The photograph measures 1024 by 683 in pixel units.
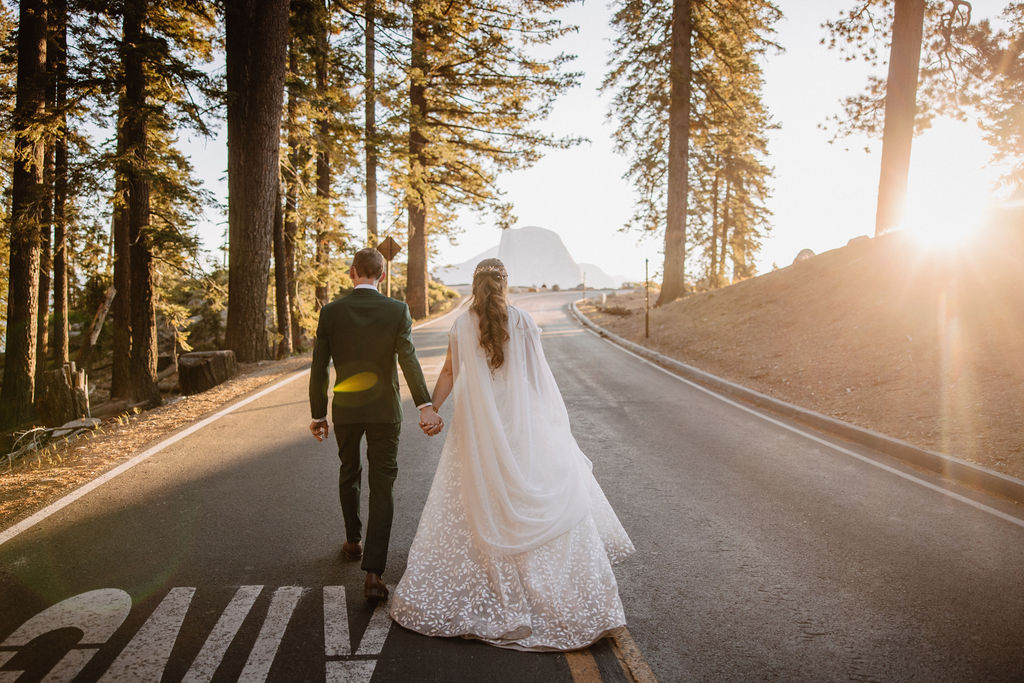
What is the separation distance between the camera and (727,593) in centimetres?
389

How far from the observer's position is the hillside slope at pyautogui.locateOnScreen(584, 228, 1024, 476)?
27.0 ft

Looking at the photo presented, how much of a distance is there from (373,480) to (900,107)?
59.2 feet

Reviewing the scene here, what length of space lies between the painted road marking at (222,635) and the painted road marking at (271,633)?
0.13 metres

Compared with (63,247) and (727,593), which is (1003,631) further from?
(63,247)

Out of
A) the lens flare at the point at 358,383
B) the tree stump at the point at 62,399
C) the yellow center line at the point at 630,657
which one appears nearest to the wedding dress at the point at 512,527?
the yellow center line at the point at 630,657

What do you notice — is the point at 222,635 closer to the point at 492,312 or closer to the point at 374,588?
the point at 374,588

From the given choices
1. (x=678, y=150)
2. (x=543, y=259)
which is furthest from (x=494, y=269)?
(x=543, y=259)

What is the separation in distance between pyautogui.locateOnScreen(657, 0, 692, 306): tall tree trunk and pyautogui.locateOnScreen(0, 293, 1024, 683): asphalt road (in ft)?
57.6

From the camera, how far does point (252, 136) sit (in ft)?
42.9

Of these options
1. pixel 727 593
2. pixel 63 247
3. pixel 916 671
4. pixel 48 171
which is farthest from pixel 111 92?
pixel 916 671

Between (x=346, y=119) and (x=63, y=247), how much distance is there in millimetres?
8569

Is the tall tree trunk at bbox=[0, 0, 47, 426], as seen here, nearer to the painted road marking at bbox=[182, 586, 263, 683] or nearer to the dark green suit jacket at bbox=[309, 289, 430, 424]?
the dark green suit jacket at bbox=[309, 289, 430, 424]

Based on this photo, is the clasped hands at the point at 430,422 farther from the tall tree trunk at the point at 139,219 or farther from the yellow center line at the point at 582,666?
the tall tree trunk at the point at 139,219

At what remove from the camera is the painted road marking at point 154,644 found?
117 inches
